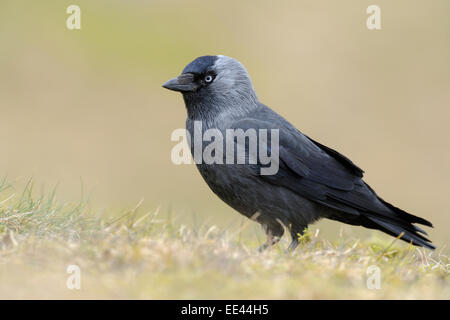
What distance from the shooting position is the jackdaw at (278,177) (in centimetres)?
601

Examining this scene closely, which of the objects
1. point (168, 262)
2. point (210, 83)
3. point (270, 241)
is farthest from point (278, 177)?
point (168, 262)

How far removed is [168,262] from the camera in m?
4.00

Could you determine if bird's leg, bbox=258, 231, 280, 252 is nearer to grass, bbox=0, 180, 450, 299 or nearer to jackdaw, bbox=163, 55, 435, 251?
jackdaw, bbox=163, 55, 435, 251

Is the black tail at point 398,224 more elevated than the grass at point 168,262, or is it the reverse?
the grass at point 168,262

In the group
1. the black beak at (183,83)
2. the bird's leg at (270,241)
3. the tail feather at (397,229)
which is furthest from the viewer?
the black beak at (183,83)

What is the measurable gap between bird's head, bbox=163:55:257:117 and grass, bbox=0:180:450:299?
1.58 metres

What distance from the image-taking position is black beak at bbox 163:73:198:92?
638cm

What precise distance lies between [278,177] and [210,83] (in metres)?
1.23

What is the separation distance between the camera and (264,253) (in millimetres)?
4664

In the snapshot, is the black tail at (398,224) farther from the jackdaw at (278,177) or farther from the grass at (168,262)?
the grass at (168,262)

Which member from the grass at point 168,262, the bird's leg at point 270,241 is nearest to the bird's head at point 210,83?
the bird's leg at point 270,241

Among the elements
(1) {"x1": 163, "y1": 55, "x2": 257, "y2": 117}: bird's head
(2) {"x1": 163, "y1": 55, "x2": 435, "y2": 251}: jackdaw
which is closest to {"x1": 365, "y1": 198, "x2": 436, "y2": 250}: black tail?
(2) {"x1": 163, "y1": 55, "x2": 435, "y2": 251}: jackdaw

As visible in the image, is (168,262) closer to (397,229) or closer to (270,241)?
(270,241)

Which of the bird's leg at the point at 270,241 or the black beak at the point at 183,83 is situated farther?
the black beak at the point at 183,83
